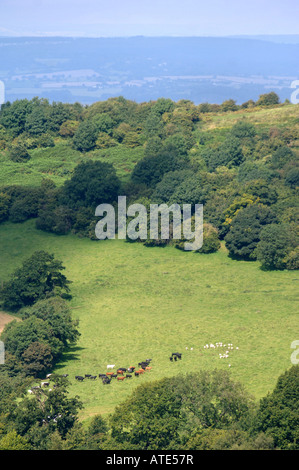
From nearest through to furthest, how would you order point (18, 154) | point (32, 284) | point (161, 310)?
point (161, 310), point (32, 284), point (18, 154)

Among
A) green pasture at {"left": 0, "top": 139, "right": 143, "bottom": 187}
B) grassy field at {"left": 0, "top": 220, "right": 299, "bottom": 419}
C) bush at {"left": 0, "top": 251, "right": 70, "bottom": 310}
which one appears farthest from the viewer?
green pasture at {"left": 0, "top": 139, "right": 143, "bottom": 187}

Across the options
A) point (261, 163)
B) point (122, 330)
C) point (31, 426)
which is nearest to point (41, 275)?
point (122, 330)

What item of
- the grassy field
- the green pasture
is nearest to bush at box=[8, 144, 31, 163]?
the green pasture

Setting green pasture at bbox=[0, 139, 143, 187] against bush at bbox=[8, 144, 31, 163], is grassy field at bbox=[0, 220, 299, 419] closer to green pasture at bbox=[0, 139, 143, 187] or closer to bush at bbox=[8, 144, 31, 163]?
green pasture at bbox=[0, 139, 143, 187]

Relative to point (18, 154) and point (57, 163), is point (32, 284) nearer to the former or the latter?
point (57, 163)

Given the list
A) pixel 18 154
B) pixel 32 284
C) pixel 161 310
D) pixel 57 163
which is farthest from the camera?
pixel 18 154

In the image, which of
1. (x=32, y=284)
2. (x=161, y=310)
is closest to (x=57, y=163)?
(x=32, y=284)

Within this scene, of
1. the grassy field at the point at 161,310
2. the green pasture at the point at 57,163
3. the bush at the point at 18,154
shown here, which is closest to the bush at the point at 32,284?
the grassy field at the point at 161,310

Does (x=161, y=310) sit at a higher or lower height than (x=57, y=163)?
lower

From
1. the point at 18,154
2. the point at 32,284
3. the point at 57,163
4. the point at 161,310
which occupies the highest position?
the point at 18,154

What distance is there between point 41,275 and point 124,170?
39.0 meters

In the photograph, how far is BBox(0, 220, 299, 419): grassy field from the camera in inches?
2394

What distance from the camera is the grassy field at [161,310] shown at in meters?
60.8

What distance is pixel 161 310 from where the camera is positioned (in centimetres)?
7444
